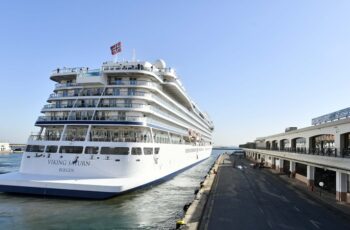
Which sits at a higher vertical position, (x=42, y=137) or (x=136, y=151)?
(x=42, y=137)

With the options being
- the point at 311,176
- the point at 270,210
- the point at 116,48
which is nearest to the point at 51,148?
the point at 116,48

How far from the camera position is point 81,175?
1166 inches

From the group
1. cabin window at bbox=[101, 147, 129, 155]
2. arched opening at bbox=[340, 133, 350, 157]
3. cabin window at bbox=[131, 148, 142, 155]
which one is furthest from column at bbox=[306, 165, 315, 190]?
cabin window at bbox=[101, 147, 129, 155]

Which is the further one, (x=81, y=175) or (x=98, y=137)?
(x=98, y=137)

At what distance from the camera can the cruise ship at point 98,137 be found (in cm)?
2811

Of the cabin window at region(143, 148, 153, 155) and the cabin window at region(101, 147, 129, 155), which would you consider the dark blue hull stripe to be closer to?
the cabin window at region(101, 147, 129, 155)

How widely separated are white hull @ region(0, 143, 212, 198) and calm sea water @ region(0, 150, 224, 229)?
39.9 inches

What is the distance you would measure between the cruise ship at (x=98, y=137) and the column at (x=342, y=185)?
17.1 metres

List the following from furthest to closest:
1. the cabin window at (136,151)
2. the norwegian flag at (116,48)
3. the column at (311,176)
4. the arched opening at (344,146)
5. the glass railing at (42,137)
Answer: the norwegian flag at (116,48), the column at (311,176), the glass railing at (42,137), the cabin window at (136,151), the arched opening at (344,146)

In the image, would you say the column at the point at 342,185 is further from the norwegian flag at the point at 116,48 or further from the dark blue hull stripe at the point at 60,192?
the norwegian flag at the point at 116,48

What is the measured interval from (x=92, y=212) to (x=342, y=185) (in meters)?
20.3

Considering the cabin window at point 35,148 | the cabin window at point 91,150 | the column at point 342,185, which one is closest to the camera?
the column at point 342,185

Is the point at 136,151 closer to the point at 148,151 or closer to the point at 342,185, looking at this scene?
the point at 148,151

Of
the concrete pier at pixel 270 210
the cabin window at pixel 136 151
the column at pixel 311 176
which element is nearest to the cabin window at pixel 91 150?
the cabin window at pixel 136 151
